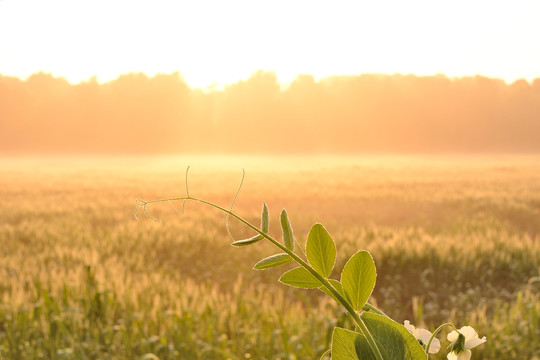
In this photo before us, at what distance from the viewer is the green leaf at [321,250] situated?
307 mm

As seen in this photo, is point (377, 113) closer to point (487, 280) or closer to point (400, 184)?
point (400, 184)

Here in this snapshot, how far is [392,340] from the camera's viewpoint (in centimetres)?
28

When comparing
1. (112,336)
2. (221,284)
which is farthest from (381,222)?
(112,336)

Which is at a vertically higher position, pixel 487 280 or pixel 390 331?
pixel 390 331

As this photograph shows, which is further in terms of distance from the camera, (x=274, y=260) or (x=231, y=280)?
(x=231, y=280)

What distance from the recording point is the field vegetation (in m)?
3.44

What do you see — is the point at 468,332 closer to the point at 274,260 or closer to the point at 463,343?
the point at 463,343

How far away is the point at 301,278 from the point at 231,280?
6.37 m

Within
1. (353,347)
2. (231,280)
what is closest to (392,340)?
(353,347)

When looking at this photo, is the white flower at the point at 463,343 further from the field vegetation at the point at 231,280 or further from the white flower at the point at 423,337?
the field vegetation at the point at 231,280

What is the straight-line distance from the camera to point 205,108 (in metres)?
81.8

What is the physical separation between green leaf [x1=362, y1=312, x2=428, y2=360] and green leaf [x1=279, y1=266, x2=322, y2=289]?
0.04 metres

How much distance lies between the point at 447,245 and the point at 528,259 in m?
0.90

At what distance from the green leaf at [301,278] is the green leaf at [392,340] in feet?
0.13
